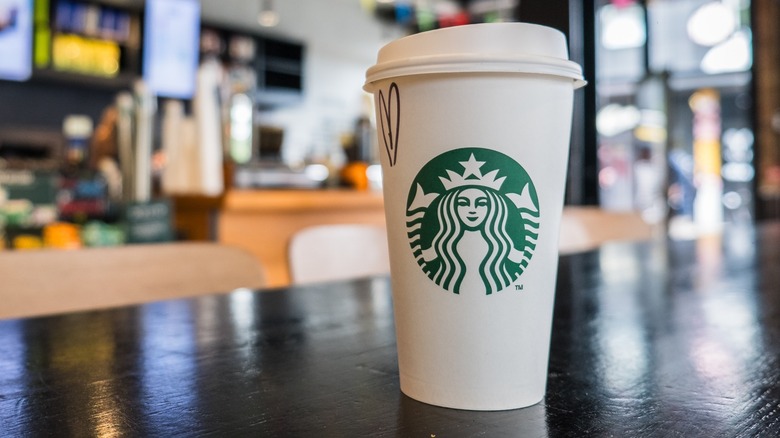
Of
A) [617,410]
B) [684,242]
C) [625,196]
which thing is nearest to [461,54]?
[617,410]

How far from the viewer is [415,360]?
0.40m

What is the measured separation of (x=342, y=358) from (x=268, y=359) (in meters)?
0.05

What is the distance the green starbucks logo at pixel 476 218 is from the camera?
1.23 ft

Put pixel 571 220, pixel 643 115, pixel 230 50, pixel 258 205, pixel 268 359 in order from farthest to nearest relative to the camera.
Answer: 1. pixel 643 115
2. pixel 230 50
3. pixel 258 205
4. pixel 571 220
5. pixel 268 359

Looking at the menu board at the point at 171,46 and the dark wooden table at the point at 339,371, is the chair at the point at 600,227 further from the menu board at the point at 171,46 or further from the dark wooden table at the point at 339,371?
the menu board at the point at 171,46

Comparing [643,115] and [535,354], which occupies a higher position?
[643,115]

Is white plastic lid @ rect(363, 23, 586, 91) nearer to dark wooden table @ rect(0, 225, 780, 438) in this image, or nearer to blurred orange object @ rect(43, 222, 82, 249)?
dark wooden table @ rect(0, 225, 780, 438)

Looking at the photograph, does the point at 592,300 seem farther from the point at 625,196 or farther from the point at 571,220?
the point at 625,196

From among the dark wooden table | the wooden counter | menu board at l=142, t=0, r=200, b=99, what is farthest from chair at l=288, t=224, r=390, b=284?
menu board at l=142, t=0, r=200, b=99

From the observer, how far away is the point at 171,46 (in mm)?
5945

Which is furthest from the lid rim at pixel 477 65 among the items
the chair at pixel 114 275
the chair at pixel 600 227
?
the chair at pixel 600 227

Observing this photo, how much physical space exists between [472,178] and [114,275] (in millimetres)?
748

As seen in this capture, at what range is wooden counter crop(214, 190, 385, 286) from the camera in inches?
95.0

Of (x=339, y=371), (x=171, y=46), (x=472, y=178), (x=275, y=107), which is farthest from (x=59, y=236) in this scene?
(x=275, y=107)
